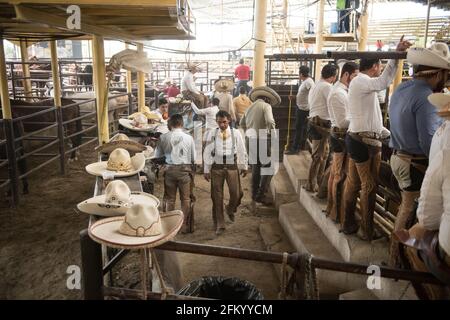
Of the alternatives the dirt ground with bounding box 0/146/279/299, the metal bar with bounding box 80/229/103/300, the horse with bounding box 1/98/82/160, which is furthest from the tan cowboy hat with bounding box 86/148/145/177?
the horse with bounding box 1/98/82/160

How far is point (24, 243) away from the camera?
5336 mm

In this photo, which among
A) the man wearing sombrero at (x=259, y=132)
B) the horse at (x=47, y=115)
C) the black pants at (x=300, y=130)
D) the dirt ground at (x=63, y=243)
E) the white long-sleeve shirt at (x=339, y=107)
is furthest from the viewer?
the horse at (x=47, y=115)

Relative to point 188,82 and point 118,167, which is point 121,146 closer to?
point 118,167

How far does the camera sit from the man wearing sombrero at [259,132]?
6930mm

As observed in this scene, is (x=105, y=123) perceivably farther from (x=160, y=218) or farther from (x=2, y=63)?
(x=160, y=218)

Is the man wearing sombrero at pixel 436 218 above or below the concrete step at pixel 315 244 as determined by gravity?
above

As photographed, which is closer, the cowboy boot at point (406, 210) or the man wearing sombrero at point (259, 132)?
the cowboy boot at point (406, 210)

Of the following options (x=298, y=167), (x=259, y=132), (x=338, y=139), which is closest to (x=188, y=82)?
(x=259, y=132)

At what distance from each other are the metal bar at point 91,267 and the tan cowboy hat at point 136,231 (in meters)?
0.07

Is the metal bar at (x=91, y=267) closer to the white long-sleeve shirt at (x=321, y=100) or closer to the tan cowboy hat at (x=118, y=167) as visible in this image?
the tan cowboy hat at (x=118, y=167)

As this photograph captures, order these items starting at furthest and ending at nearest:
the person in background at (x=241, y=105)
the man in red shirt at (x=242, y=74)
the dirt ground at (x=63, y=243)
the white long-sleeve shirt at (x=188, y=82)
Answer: the man in red shirt at (x=242, y=74) → the white long-sleeve shirt at (x=188, y=82) → the person in background at (x=241, y=105) → the dirt ground at (x=63, y=243)

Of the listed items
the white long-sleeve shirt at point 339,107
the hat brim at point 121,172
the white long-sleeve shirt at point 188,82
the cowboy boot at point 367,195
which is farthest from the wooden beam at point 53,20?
the white long-sleeve shirt at point 188,82

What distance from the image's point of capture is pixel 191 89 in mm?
11586

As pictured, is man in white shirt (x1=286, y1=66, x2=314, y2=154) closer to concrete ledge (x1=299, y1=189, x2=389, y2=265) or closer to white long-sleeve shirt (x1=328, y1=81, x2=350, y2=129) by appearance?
white long-sleeve shirt (x1=328, y1=81, x2=350, y2=129)
